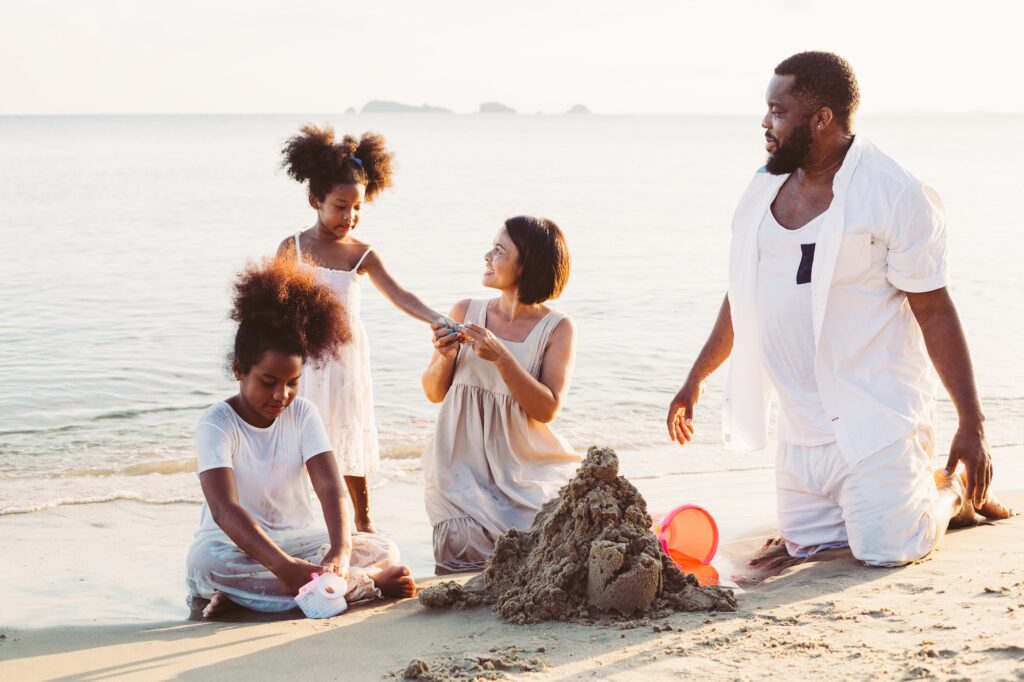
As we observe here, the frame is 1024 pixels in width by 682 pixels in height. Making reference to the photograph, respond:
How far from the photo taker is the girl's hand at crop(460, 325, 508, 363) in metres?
4.73

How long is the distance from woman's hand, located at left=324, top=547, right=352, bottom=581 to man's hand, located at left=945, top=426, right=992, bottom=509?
2282 mm

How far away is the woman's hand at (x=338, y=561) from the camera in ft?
12.9

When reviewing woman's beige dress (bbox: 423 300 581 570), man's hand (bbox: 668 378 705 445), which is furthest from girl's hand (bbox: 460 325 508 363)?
man's hand (bbox: 668 378 705 445)

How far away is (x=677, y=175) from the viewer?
44.8 meters

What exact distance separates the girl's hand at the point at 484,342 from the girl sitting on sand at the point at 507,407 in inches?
3.8

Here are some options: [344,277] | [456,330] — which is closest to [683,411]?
[456,330]

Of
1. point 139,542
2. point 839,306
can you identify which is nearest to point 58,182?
point 139,542

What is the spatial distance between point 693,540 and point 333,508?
1525mm

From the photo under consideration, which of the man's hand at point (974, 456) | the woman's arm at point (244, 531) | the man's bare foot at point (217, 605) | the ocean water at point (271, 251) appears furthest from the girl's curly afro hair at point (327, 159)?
the man's hand at point (974, 456)

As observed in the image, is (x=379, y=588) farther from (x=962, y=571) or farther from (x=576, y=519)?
(x=962, y=571)

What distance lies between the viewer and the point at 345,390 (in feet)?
17.7

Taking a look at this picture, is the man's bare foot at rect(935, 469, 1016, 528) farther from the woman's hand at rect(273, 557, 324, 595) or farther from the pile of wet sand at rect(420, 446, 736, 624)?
the woman's hand at rect(273, 557, 324, 595)

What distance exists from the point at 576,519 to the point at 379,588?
861 millimetres

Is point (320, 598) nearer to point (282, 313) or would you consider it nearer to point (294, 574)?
point (294, 574)
